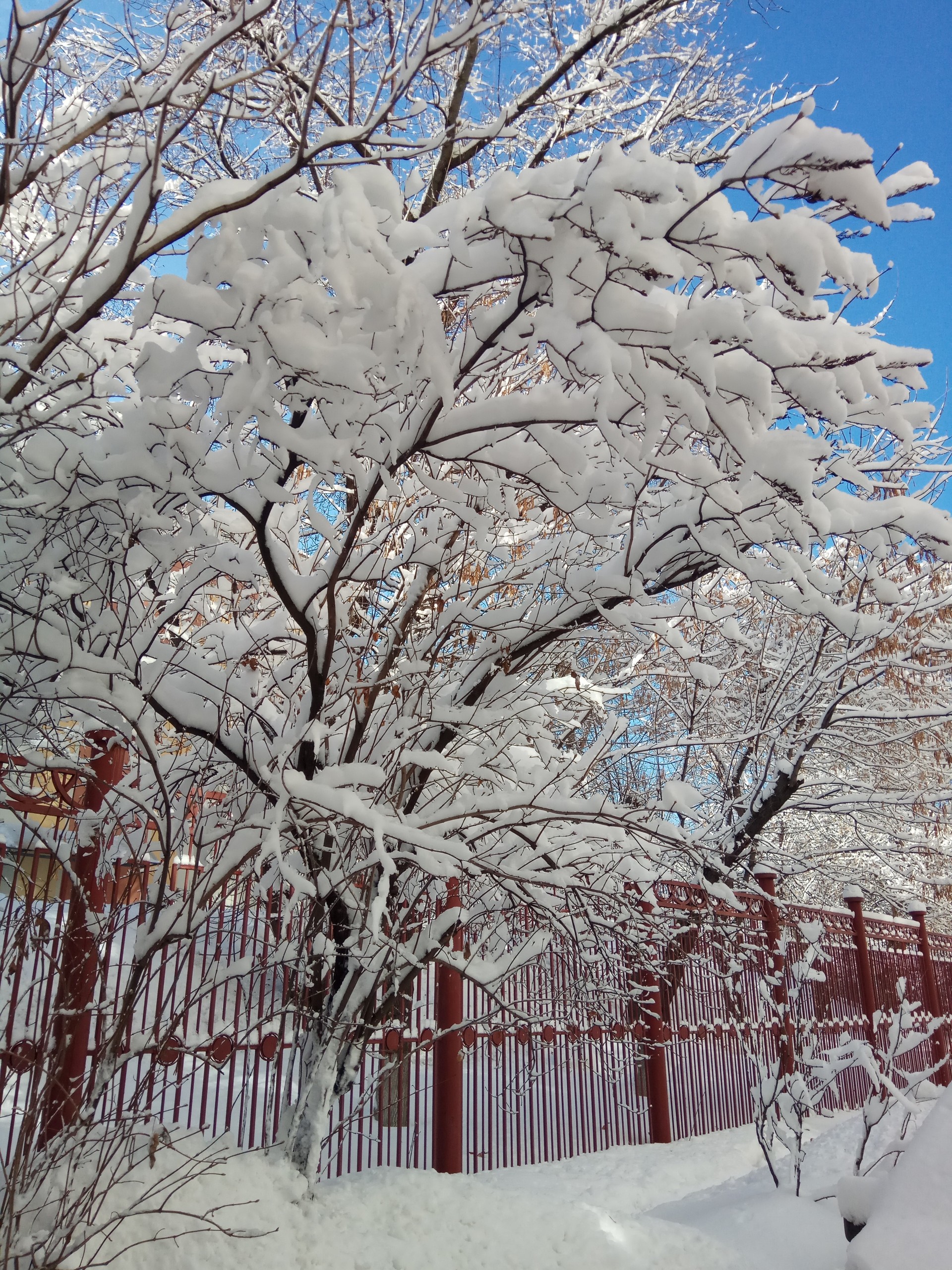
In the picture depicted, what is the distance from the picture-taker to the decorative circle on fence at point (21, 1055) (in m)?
2.70

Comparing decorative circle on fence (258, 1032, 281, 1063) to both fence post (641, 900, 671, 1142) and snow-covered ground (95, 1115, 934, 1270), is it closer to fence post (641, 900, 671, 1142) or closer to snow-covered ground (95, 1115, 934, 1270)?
snow-covered ground (95, 1115, 934, 1270)

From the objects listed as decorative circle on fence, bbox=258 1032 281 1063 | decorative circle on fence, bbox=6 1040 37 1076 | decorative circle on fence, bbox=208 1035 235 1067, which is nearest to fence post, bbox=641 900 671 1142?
decorative circle on fence, bbox=258 1032 281 1063

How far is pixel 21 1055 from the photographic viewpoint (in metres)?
3.34

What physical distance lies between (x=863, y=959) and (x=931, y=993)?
2.13m

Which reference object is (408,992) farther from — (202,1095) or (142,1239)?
(142,1239)

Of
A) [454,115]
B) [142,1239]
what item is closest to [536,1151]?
[142,1239]

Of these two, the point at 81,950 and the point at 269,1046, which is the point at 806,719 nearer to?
the point at 269,1046

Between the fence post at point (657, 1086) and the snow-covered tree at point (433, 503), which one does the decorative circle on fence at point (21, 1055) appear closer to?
the snow-covered tree at point (433, 503)

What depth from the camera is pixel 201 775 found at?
3.83 meters

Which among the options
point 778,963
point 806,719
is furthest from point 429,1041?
point 806,719

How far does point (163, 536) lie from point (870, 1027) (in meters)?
8.72

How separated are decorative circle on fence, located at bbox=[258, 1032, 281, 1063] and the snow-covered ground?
442 millimetres

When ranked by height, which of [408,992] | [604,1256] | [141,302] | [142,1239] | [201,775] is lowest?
Result: [604,1256]

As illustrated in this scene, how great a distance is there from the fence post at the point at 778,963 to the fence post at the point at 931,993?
11.6 feet
